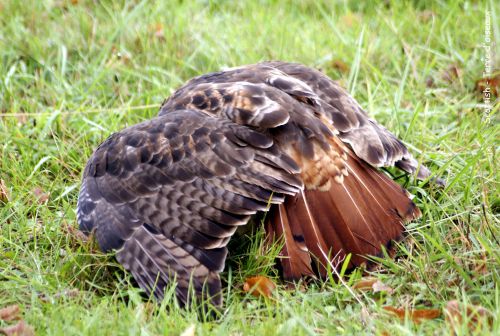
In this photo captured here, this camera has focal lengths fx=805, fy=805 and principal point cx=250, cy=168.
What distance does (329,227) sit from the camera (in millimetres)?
3982

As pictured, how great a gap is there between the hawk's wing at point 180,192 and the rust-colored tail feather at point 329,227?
139mm

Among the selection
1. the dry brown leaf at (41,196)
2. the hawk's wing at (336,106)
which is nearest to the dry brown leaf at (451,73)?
the hawk's wing at (336,106)

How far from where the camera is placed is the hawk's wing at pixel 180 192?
3.82 metres

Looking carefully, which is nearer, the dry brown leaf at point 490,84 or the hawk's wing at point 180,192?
the hawk's wing at point 180,192

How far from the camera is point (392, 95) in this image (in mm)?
5613

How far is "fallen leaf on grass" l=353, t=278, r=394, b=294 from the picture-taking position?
3.86m

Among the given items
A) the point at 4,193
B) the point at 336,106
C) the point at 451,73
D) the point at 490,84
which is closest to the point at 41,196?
the point at 4,193

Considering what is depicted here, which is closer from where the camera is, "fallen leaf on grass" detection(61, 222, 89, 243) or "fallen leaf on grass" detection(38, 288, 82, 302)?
"fallen leaf on grass" detection(38, 288, 82, 302)

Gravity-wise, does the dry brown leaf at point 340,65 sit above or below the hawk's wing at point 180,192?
below

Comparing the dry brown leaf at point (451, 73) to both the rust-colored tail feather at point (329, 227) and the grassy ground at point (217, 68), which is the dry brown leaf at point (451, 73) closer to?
the grassy ground at point (217, 68)

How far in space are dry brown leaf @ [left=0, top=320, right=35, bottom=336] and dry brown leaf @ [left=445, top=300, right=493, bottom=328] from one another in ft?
5.94

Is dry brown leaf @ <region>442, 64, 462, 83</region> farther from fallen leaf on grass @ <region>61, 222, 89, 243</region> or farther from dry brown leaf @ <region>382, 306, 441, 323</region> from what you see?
fallen leaf on grass @ <region>61, 222, 89, 243</region>

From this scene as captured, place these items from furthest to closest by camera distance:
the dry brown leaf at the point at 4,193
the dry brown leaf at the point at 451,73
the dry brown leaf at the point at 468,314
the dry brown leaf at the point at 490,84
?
1. the dry brown leaf at the point at 451,73
2. the dry brown leaf at the point at 490,84
3. the dry brown leaf at the point at 4,193
4. the dry brown leaf at the point at 468,314

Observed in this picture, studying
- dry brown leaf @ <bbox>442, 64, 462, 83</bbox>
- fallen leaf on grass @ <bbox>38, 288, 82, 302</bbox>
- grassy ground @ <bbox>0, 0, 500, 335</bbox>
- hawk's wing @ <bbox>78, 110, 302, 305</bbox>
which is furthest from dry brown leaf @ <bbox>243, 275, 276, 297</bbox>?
dry brown leaf @ <bbox>442, 64, 462, 83</bbox>
